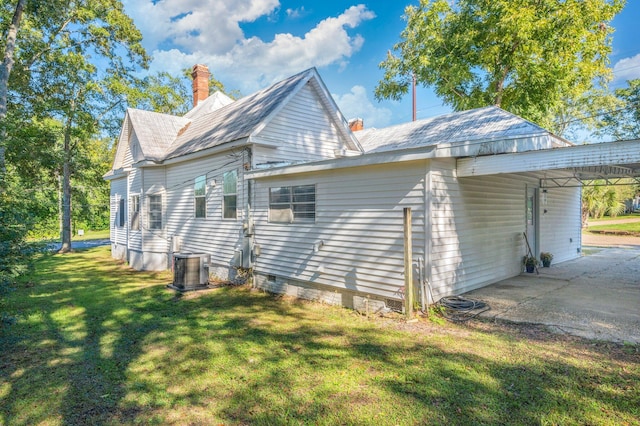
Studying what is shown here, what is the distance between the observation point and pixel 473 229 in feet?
→ 24.0

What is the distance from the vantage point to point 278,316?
22.2ft

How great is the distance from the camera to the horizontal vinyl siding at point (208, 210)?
977 centimetres

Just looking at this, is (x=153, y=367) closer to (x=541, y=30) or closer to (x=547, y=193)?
(x=547, y=193)

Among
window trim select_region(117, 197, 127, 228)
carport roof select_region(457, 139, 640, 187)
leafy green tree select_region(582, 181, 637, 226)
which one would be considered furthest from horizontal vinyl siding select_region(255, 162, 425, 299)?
leafy green tree select_region(582, 181, 637, 226)

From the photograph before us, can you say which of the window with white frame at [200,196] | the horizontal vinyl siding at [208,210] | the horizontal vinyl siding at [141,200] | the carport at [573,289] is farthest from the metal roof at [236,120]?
the carport at [573,289]

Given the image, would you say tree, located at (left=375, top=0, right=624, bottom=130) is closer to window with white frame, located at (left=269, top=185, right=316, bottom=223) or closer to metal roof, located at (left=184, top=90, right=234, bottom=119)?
metal roof, located at (left=184, top=90, right=234, bottom=119)

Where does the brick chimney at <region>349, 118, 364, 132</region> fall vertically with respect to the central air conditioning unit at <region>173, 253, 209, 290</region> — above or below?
above

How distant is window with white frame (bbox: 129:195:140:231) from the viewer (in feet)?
44.2

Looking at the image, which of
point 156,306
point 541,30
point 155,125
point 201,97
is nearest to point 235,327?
point 156,306

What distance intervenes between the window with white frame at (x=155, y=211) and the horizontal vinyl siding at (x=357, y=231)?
659 cm

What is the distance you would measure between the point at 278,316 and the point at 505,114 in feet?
29.5

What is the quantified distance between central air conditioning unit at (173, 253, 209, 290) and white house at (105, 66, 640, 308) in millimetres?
863

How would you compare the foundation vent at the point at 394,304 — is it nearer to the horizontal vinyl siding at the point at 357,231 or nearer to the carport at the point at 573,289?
the horizontal vinyl siding at the point at 357,231

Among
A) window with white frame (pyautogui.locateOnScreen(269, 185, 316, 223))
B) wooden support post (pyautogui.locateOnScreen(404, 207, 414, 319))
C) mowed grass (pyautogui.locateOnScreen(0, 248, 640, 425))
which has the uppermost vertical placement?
window with white frame (pyautogui.locateOnScreen(269, 185, 316, 223))
